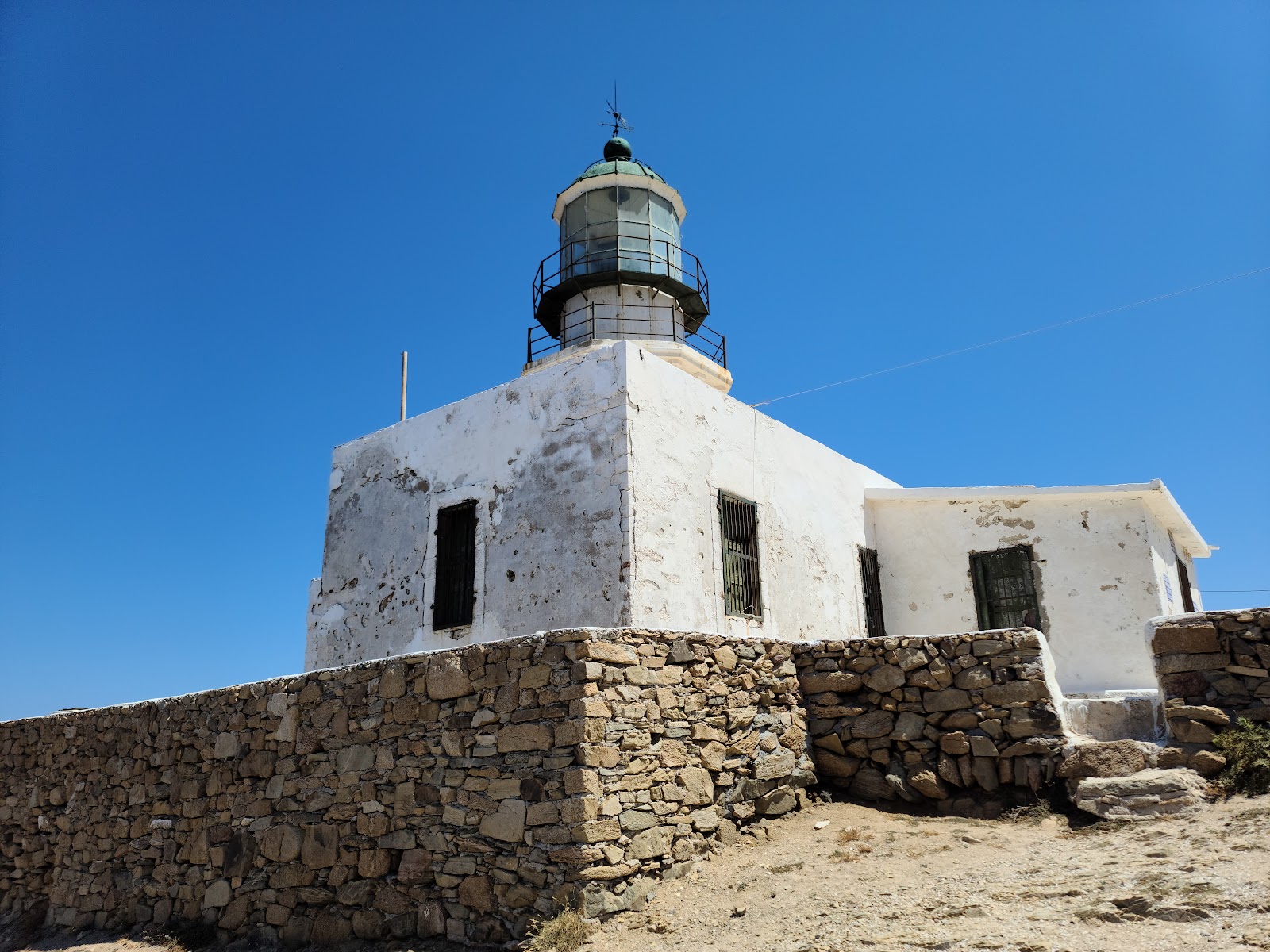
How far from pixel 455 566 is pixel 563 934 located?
18.9 feet

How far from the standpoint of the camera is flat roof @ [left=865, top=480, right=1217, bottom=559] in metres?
12.5

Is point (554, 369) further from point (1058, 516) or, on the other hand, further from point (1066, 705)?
point (1058, 516)

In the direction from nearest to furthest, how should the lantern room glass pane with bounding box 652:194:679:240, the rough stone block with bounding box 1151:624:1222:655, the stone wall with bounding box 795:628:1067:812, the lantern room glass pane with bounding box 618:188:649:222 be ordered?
the rough stone block with bounding box 1151:624:1222:655
the stone wall with bounding box 795:628:1067:812
the lantern room glass pane with bounding box 618:188:649:222
the lantern room glass pane with bounding box 652:194:679:240

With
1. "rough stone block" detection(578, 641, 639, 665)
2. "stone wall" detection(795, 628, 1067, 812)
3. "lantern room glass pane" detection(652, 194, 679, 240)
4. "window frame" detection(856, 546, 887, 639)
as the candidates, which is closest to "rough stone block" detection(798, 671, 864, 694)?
"stone wall" detection(795, 628, 1067, 812)

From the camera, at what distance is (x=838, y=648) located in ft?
29.0

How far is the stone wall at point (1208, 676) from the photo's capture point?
7.35 m

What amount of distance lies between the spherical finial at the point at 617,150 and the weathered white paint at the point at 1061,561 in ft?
24.9

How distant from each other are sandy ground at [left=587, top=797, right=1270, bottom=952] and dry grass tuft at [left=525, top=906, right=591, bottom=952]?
0.11m

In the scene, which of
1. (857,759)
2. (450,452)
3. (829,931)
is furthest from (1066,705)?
(450,452)

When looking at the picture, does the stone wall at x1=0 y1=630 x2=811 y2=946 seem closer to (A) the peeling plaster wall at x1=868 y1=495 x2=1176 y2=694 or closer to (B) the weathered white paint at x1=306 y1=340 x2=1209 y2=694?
(B) the weathered white paint at x1=306 y1=340 x2=1209 y2=694

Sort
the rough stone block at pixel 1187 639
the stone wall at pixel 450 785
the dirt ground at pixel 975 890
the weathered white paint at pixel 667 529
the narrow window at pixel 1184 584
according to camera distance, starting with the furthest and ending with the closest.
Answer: the narrow window at pixel 1184 584 → the weathered white paint at pixel 667 529 → the rough stone block at pixel 1187 639 → the stone wall at pixel 450 785 → the dirt ground at pixel 975 890

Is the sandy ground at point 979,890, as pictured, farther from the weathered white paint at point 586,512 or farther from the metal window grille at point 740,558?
the metal window grille at point 740,558

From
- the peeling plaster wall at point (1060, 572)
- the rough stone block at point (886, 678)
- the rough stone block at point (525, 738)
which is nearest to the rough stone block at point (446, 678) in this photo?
the rough stone block at point (525, 738)

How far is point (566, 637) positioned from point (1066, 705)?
4.75m
